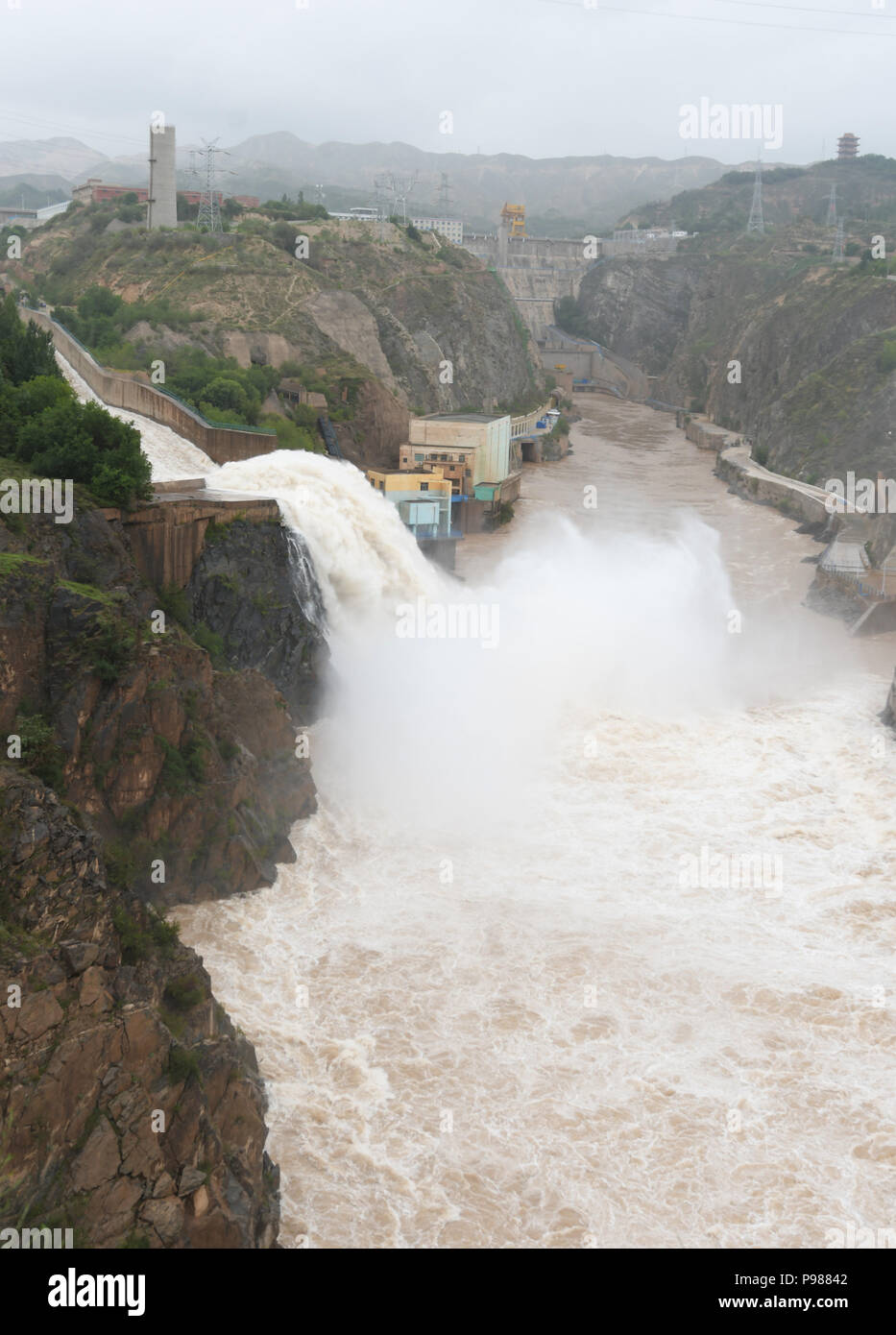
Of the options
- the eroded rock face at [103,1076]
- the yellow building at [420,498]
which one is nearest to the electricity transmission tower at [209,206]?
the yellow building at [420,498]

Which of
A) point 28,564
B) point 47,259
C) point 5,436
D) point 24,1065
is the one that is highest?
point 47,259

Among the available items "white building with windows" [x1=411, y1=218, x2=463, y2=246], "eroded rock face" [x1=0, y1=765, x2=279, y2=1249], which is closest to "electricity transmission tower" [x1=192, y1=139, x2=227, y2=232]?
"eroded rock face" [x1=0, y1=765, x2=279, y2=1249]

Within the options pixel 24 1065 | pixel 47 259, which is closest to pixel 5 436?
pixel 24 1065

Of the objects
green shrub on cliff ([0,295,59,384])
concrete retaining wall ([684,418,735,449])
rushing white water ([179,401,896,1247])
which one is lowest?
rushing white water ([179,401,896,1247])

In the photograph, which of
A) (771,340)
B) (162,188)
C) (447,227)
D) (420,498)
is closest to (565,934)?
(420,498)

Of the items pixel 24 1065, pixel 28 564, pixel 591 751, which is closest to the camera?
pixel 24 1065

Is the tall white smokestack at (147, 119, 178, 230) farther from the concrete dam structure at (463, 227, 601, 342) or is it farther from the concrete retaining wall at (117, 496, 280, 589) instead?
the concrete dam structure at (463, 227, 601, 342)
